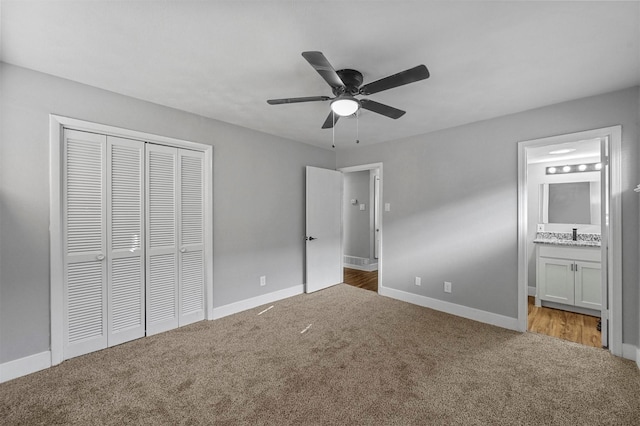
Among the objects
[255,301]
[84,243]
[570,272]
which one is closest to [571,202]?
[570,272]

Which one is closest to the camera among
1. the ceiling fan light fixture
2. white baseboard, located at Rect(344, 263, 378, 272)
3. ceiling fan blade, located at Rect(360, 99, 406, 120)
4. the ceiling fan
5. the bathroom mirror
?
the ceiling fan

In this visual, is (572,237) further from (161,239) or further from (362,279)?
(161,239)

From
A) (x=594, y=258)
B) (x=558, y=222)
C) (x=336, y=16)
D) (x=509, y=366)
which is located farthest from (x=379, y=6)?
(x=558, y=222)

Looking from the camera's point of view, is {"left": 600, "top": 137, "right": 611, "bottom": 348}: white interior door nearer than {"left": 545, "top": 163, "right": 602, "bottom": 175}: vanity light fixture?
Yes

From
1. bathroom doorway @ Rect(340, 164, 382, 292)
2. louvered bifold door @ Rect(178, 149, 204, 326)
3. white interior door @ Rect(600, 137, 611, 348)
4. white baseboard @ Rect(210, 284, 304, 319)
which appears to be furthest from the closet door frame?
white interior door @ Rect(600, 137, 611, 348)

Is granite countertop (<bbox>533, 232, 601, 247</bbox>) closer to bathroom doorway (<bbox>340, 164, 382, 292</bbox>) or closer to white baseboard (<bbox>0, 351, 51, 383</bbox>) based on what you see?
bathroom doorway (<bbox>340, 164, 382, 292</bbox>)

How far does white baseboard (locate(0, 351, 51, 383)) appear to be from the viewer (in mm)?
2033

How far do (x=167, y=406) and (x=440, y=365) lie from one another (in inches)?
82.4

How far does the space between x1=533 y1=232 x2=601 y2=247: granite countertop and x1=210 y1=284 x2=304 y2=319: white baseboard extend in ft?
11.7

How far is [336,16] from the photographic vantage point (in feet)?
5.04

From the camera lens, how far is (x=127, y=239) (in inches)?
103

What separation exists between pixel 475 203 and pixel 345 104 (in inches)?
87.7

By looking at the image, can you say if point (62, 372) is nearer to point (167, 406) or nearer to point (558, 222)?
point (167, 406)

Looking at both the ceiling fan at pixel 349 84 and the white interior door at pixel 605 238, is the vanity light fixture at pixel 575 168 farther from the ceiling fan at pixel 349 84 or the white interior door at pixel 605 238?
the ceiling fan at pixel 349 84
